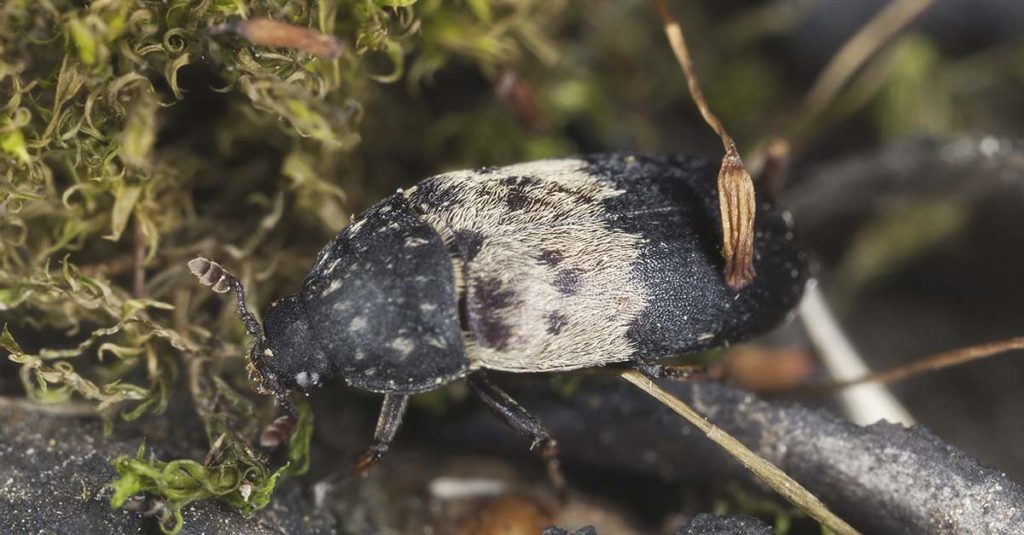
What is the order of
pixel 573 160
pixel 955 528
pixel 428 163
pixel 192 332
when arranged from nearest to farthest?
1. pixel 955 528
2. pixel 192 332
3. pixel 573 160
4. pixel 428 163

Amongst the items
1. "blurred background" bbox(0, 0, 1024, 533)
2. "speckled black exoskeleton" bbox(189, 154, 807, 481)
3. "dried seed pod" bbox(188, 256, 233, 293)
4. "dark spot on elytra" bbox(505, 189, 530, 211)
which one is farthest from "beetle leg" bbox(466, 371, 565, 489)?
"dried seed pod" bbox(188, 256, 233, 293)

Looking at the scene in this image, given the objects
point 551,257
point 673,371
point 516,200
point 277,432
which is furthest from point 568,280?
point 277,432

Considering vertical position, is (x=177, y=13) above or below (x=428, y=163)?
below

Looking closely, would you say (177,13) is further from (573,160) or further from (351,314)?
(573,160)

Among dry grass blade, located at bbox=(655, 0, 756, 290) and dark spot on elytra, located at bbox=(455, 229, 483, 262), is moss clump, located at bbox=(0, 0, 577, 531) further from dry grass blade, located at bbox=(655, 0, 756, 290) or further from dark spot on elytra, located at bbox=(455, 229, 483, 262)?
dry grass blade, located at bbox=(655, 0, 756, 290)

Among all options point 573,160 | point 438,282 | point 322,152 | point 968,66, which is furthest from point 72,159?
point 968,66

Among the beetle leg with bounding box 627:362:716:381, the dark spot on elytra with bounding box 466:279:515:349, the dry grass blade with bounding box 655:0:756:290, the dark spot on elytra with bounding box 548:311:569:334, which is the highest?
the dry grass blade with bounding box 655:0:756:290

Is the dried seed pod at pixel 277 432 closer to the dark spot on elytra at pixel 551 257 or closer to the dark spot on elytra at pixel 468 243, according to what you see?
the dark spot on elytra at pixel 468 243

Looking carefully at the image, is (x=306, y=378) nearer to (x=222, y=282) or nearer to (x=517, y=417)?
(x=222, y=282)
